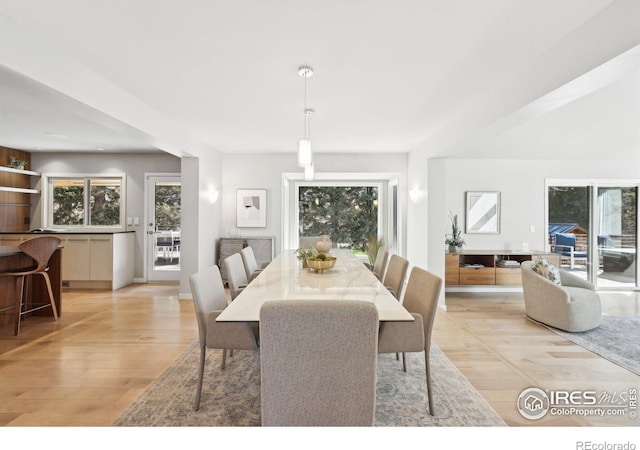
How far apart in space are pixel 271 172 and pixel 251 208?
2.40 feet

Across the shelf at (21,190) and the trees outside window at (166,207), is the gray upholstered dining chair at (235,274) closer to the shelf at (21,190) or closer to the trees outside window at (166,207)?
the trees outside window at (166,207)

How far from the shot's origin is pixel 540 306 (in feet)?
12.5

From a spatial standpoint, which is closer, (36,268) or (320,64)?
(320,64)

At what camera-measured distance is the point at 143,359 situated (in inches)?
112

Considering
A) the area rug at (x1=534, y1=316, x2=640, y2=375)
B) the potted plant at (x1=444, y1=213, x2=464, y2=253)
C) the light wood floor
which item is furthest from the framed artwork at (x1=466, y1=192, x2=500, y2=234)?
the area rug at (x1=534, y1=316, x2=640, y2=375)

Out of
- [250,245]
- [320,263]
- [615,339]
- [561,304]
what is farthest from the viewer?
[250,245]

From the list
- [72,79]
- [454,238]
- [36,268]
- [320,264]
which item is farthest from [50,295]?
[454,238]

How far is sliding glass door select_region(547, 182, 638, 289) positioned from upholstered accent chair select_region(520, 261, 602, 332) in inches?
78.5

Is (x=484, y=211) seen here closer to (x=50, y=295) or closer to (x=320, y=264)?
(x=320, y=264)

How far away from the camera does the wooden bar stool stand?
357 centimetres

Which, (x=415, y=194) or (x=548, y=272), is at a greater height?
(x=415, y=194)

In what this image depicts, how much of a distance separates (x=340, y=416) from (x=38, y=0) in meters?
2.63

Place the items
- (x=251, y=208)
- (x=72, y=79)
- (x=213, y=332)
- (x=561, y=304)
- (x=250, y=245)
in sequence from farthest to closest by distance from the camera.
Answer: (x=251, y=208)
(x=250, y=245)
(x=561, y=304)
(x=72, y=79)
(x=213, y=332)

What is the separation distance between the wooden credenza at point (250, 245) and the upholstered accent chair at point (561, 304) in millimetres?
3789
